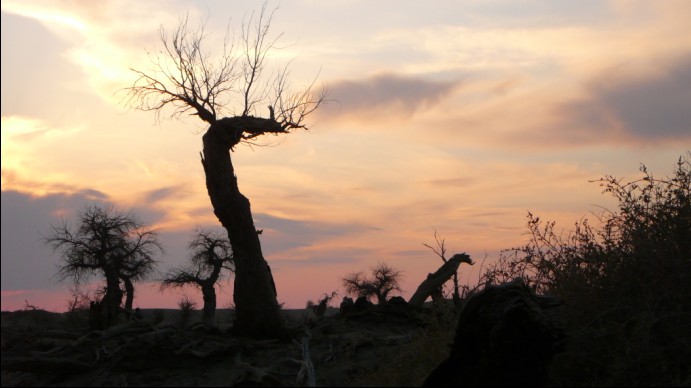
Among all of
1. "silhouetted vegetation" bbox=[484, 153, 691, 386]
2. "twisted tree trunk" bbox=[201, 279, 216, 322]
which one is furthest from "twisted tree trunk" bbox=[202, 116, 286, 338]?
"twisted tree trunk" bbox=[201, 279, 216, 322]

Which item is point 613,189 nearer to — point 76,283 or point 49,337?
point 49,337

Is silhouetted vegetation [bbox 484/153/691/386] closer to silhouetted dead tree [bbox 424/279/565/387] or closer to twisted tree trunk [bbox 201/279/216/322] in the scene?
silhouetted dead tree [bbox 424/279/565/387]

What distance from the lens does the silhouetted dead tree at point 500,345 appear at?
11109mm

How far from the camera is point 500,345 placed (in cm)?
1105

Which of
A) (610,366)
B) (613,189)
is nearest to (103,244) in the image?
(613,189)

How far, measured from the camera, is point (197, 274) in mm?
46781

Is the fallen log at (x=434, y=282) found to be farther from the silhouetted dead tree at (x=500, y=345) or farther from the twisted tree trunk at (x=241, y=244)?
the silhouetted dead tree at (x=500, y=345)

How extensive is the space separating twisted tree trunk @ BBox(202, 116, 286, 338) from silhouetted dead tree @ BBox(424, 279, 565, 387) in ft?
22.6

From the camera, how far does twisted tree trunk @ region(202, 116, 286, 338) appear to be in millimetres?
17625

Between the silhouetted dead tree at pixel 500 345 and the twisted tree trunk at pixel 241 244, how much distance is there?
6.89 m

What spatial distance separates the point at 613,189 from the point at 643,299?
119 inches

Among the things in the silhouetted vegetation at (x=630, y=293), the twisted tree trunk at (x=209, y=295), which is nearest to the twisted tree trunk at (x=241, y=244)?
the silhouetted vegetation at (x=630, y=293)

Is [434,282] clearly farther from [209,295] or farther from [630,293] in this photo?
[209,295]

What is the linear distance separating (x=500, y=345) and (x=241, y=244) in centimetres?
839
